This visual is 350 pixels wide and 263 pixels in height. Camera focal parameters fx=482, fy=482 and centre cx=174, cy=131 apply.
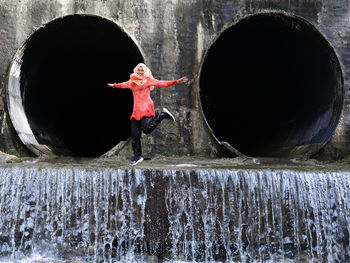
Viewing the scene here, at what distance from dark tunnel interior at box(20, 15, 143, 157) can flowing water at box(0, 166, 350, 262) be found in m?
3.19

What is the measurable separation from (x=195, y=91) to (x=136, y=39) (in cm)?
135

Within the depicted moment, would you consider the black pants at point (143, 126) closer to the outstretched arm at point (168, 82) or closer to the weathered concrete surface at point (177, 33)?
the outstretched arm at point (168, 82)

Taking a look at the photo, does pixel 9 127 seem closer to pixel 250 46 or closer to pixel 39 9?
pixel 39 9

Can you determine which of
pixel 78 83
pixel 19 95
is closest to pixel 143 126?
pixel 19 95

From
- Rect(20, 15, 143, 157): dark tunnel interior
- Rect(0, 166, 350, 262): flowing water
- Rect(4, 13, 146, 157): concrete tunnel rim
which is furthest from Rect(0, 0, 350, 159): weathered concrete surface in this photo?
Rect(0, 166, 350, 262): flowing water

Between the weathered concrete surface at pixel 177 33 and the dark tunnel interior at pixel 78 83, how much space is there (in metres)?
0.24

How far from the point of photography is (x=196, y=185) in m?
5.65

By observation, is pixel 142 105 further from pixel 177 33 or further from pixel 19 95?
pixel 19 95

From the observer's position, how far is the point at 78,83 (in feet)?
36.2

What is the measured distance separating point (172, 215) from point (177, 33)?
3.78 m

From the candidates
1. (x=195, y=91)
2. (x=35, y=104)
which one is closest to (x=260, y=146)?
(x=195, y=91)

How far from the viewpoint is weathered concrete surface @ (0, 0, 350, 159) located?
8031 mm

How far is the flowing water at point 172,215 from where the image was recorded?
5.48 metres

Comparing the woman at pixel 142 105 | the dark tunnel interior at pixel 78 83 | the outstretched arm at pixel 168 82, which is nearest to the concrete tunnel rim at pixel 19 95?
the dark tunnel interior at pixel 78 83
